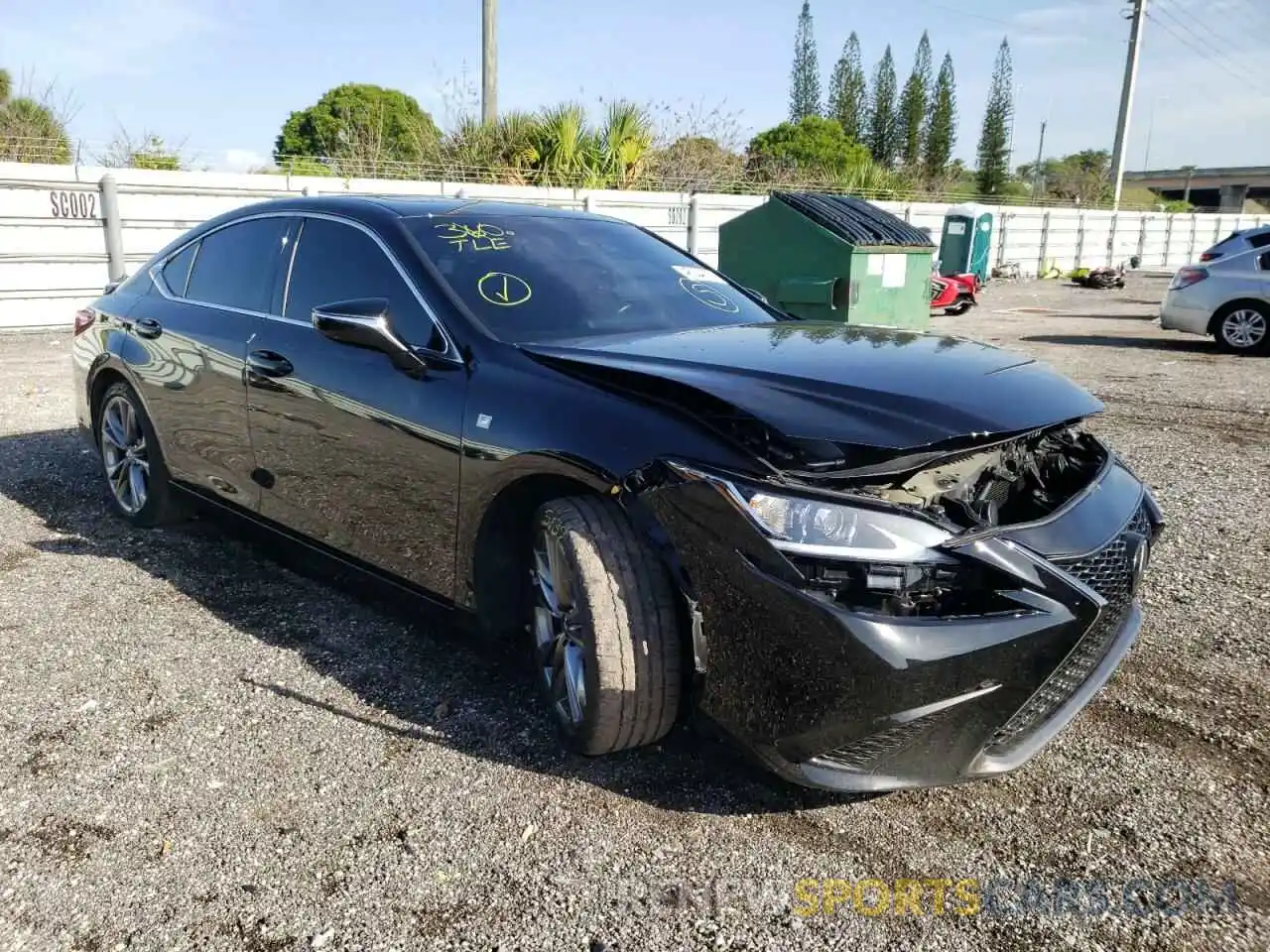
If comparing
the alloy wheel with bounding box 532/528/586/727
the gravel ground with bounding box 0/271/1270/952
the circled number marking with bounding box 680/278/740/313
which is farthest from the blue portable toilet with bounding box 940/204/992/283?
the alloy wheel with bounding box 532/528/586/727

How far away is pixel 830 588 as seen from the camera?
7.17ft

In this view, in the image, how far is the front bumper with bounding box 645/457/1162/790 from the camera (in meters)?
2.16

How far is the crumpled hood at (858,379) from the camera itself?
2359 mm

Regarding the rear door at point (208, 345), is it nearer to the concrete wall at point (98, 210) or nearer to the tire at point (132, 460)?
the tire at point (132, 460)

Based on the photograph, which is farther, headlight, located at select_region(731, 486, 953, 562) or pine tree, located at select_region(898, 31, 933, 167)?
pine tree, located at select_region(898, 31, 933, 167)

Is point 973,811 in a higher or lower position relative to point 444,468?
lower

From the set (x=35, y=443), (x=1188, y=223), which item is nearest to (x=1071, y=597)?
(x=35, y=443)

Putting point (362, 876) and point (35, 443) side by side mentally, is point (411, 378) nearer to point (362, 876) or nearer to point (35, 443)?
point (362, 876)

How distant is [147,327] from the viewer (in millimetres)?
4605

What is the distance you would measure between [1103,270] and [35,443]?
79.2ft

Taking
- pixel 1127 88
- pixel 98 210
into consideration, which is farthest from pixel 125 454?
pixel 1127 88

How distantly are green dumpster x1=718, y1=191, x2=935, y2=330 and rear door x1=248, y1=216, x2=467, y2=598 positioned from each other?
4.72m

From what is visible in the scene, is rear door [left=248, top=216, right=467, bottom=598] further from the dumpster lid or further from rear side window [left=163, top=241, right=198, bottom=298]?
the dumpster lid

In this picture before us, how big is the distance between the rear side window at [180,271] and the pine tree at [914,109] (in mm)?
69685
